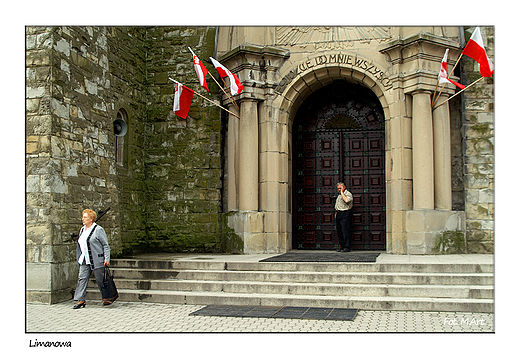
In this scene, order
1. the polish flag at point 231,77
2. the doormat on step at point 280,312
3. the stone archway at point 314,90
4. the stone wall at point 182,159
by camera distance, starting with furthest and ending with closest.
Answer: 1. the stone wall at point 182,159
2. the stone archway at point 314,90
3. the polish flag at point 231,77
4. the doormat on step at point 280,312

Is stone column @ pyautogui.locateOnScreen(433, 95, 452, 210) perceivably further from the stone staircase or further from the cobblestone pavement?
the cobblestone pavement

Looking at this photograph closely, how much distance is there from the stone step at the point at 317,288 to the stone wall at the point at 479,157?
343 centimetres

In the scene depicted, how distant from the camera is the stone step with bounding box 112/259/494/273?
7664mm

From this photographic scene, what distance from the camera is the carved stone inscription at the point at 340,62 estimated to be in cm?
1054

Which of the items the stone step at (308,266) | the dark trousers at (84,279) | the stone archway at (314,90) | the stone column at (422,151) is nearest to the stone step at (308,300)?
the dark trousers at (84,279)

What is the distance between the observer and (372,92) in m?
11.5

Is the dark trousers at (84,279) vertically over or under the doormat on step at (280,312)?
over

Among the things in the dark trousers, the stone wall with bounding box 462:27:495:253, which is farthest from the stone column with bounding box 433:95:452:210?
the dark trousers

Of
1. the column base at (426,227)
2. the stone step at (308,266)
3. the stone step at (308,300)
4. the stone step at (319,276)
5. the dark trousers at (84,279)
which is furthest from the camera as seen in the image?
the column base at (426,227)

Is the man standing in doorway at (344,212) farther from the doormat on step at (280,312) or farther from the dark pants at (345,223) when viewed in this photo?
the doormat on step at (280,312)

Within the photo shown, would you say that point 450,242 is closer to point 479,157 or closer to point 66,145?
point 479,157

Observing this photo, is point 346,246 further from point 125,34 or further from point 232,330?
point 125,34

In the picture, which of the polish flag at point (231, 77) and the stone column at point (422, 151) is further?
the polish flag at point (231, 77)

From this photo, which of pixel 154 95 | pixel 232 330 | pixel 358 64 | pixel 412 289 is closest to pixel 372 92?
pixel 358 64
